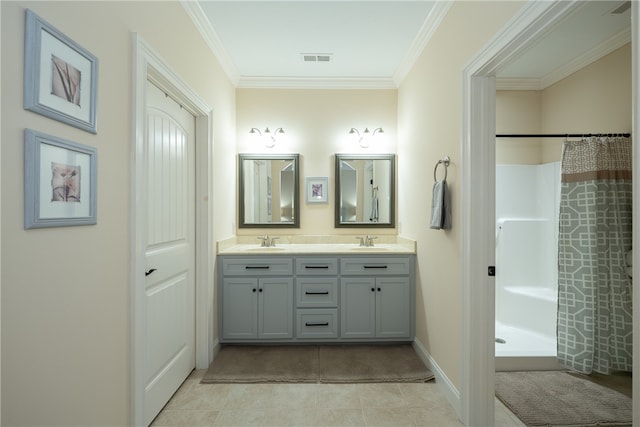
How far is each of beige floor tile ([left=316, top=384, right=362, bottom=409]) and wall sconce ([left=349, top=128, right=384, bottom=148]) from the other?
7.56 feet

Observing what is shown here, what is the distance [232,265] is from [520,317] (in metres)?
2.82

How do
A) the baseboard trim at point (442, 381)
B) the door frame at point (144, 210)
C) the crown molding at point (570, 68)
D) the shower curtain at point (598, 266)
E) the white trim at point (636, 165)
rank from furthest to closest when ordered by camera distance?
the crown molding at point (570, 68) → the shower curtain at point (598, 266) → the baseboard trim at point (442, 381) → the door frame at point (144, 210) → the white trim at point (636, 165)

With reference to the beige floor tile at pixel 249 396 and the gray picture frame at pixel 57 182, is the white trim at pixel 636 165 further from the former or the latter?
the beige floor tile at pixel 249 396

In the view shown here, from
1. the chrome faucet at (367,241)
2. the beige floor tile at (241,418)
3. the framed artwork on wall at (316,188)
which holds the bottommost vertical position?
the beige floor tile at (241,418)

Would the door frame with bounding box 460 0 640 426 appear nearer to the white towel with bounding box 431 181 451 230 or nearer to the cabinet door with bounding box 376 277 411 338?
the white towel with bounding box 431 181 451 230

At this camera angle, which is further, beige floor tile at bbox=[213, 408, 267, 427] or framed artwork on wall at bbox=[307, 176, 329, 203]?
framed artwork on wall at bbox=[307, 176, 329, 203]

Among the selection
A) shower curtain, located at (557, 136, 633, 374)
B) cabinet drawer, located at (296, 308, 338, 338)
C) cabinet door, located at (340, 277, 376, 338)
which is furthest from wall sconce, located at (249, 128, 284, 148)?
shower curtain, located at (557, 136, 633, 374)

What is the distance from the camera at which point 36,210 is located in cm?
101

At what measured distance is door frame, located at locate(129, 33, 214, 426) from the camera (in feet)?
5.08

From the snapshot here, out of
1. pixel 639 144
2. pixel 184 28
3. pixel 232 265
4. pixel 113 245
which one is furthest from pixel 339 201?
pixel 639 144

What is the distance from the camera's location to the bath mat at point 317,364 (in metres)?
2.42

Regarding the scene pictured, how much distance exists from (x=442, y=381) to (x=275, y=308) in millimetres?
1442

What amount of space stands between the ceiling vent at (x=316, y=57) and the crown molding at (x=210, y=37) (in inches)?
27.1

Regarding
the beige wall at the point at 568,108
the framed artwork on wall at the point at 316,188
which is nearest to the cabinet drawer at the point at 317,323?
the framed artwork on wall at the point at 316,188
